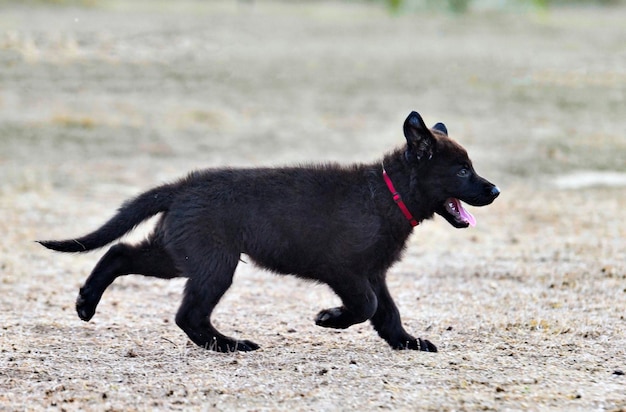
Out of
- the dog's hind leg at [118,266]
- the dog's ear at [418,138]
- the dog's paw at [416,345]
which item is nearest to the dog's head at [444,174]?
the dog's ear at [418,138]

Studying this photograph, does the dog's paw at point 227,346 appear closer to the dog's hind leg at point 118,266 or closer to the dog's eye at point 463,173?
the dog's hind leg at point 118,266

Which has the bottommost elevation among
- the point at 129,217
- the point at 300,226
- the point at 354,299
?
the point at 354,299

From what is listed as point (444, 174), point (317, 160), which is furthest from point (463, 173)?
point (317, 160)

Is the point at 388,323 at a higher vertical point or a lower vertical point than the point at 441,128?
lower

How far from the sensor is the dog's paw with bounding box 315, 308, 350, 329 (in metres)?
6.22

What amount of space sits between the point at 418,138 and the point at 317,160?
807cm

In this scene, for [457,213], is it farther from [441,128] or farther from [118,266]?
[118,266]

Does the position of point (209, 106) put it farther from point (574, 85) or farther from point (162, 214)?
point (162, 214)

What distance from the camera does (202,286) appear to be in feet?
19.9

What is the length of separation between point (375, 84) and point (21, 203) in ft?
37.8

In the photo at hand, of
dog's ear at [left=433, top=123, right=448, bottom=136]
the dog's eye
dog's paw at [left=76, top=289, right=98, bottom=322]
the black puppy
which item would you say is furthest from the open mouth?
dog's paw at [left=76, top=289, right=98, bottom=322]

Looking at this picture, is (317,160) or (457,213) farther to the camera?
(317,160)

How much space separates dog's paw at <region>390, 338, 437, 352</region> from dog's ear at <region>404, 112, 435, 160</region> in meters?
1.16

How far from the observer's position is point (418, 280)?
28.1 ft
